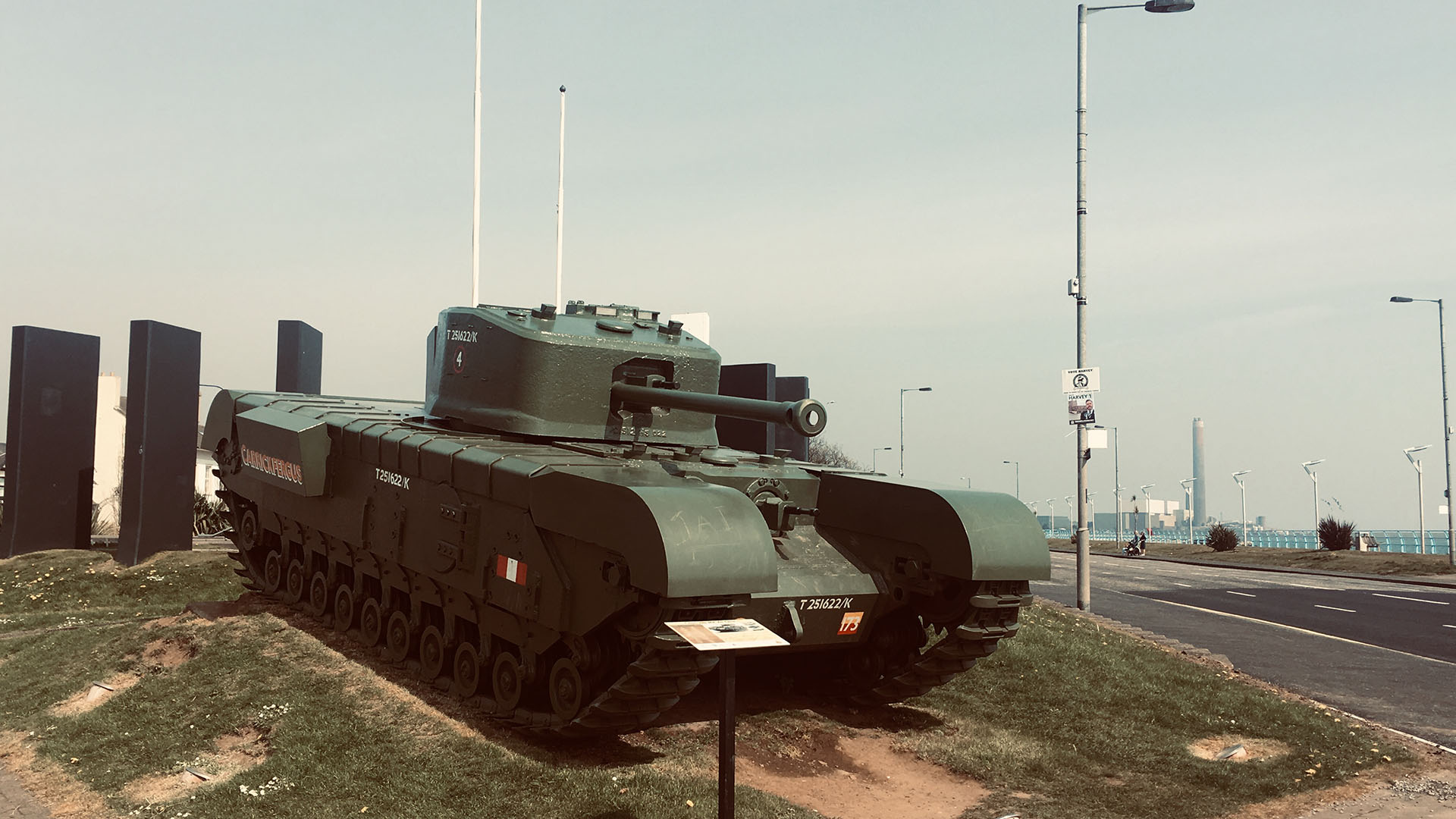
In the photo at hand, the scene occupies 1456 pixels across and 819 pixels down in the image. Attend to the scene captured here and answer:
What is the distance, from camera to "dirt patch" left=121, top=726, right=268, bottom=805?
8.72 metres

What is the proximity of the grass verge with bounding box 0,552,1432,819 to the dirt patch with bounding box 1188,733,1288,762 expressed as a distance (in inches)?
2.6

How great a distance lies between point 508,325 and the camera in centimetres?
1130

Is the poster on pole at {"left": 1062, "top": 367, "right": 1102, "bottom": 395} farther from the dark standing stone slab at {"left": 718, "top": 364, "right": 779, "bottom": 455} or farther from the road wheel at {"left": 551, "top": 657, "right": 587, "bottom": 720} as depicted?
the road wheel at {"left": 551, "top": 657, "right": 587, "bottom": 720}

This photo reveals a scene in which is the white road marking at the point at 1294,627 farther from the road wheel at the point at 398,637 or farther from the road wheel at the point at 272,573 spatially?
the road wheel at the point at 272,573

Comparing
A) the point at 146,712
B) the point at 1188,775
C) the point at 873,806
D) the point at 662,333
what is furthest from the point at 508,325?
the point at 1188,775

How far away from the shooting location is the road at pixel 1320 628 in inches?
527

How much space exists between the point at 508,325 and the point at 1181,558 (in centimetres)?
3726

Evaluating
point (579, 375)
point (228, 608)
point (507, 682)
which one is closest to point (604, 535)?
point (507, 682)

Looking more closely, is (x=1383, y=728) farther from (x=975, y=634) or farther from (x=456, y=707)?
(x=456, y=707)

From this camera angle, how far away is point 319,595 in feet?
44.9

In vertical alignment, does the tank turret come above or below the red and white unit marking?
above

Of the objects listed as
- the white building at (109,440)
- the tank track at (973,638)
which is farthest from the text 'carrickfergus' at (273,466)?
the white building at (109,440)

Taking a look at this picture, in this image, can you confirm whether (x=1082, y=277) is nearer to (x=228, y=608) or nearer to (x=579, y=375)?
(x=579, y=375)

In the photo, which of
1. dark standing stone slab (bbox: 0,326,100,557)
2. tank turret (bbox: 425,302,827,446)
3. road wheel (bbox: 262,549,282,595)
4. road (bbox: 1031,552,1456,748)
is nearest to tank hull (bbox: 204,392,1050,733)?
tank turret (bbox: 425,302,827,446)
